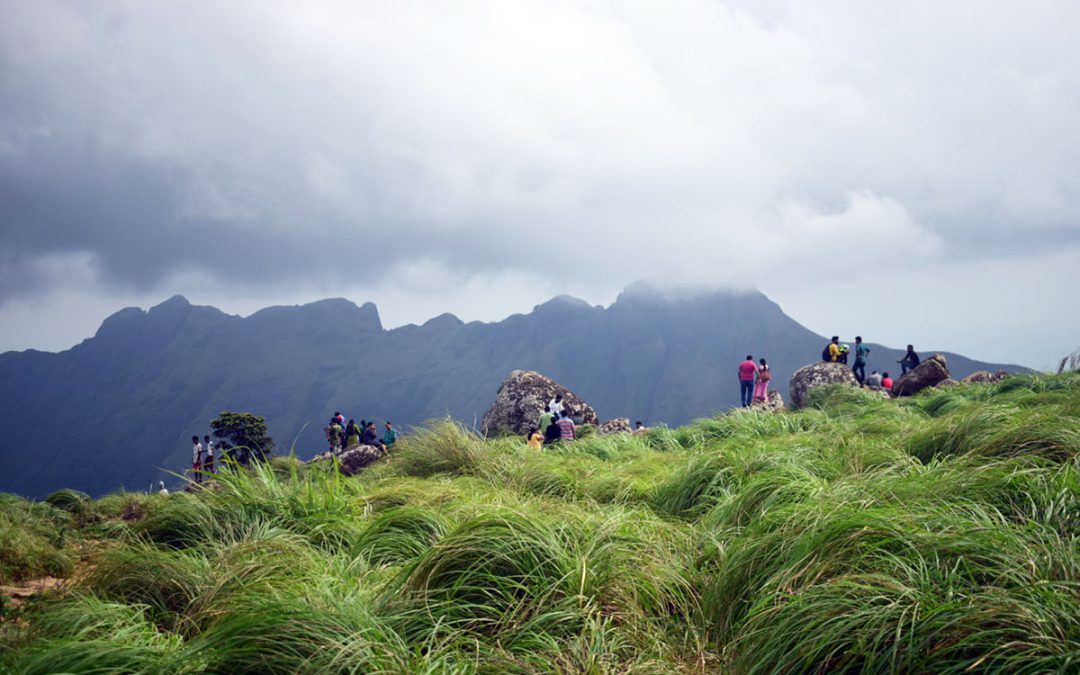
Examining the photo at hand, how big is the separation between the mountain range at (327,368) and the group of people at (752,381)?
262ft

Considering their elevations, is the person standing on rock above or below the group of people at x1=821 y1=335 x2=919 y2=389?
below

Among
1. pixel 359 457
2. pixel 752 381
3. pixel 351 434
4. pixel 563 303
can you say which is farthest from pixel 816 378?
pixel 563 303

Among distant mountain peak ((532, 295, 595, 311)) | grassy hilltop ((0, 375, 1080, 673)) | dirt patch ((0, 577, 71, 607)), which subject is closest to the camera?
grassy hilltop ((0, 375, 1080, 673))

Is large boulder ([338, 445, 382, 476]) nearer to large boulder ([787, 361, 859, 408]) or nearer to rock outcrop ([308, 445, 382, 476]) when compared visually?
rock outcrop ([308, 445, 382, 476])

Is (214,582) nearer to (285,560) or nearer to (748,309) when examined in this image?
(285,560)

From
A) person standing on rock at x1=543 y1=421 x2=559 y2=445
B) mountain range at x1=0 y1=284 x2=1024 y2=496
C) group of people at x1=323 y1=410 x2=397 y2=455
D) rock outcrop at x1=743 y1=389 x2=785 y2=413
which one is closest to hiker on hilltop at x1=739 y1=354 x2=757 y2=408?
rock outcrop at x1=743 y1=389 x2=785 y2=413

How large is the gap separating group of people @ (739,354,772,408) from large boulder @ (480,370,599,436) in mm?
4814

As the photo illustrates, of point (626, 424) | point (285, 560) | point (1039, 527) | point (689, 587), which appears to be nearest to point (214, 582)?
point (285, 560)

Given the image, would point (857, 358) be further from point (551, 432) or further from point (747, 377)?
point (551, 432)

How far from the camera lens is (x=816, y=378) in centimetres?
1714

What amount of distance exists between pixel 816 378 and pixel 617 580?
630 inches

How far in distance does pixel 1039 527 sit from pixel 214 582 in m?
3.85

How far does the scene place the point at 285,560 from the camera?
11.0ft

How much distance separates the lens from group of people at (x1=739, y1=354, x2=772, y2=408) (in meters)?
17.0
